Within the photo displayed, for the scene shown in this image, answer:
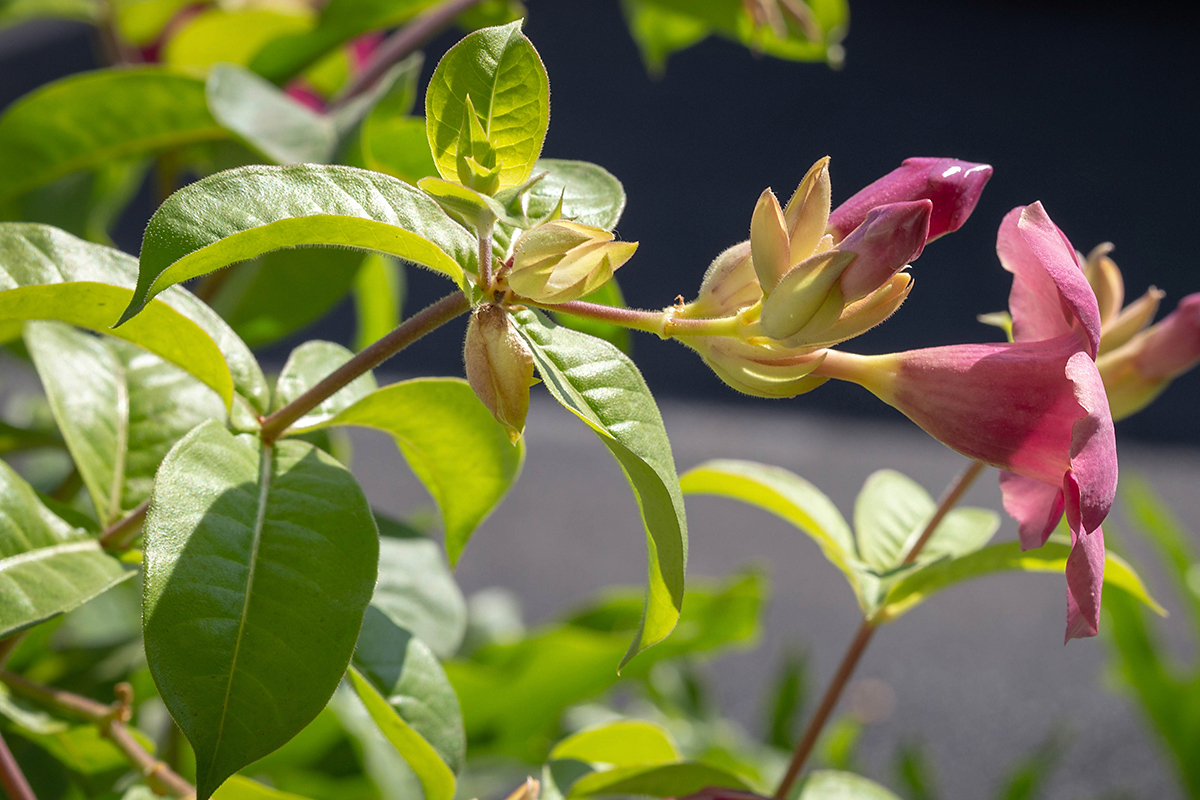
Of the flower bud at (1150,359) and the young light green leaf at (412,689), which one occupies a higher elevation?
the flower bud at (1150,359)

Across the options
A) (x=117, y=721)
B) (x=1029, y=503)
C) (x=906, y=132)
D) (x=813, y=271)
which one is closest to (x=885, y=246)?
(x=813, y=271)

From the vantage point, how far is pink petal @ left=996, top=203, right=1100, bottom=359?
32 cm

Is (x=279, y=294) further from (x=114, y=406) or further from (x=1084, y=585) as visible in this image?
(x=1084, y=585)

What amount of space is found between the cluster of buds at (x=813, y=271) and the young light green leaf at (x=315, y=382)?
0.15m

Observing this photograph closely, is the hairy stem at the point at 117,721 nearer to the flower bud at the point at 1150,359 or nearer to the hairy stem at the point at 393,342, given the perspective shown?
the hairy stem at the point at 393,342

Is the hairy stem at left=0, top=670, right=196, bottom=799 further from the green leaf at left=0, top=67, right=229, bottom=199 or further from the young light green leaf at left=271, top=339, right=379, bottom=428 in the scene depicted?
the green leaf at left=0, top=67, right=229, bottom=199

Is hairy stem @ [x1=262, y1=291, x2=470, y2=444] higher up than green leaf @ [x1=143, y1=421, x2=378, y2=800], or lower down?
higher up

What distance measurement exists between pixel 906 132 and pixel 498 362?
12.8 ft

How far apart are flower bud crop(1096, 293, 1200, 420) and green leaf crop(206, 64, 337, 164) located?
40 cm

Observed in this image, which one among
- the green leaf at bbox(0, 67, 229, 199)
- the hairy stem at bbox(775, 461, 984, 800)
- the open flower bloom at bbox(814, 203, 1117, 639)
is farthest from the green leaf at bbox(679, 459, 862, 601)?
the green leaf at bbox(0, 67, 229, 199)

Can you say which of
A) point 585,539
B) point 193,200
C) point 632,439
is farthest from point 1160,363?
point 585,539

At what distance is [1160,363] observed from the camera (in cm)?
47

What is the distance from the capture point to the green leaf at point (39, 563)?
34cm

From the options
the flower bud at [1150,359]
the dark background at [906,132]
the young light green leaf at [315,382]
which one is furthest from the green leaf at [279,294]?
the dark background at [906,132]
